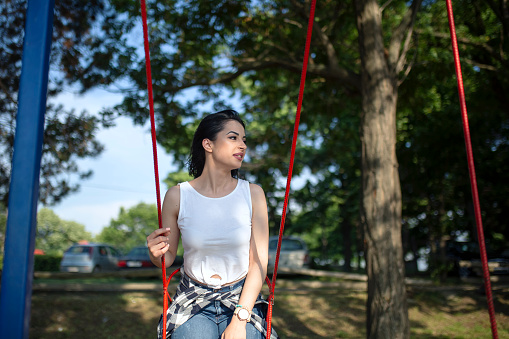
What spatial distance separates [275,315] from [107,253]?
9823 millimetres

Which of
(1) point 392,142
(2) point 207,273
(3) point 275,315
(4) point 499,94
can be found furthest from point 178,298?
(4) point 499,94

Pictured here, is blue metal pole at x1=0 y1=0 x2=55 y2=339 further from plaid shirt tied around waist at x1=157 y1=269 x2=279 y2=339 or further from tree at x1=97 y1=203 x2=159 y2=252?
tree at x1=97 y1=203 x2=159 y2=252

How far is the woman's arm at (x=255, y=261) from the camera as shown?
1974mm

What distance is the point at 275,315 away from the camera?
8.55 metres

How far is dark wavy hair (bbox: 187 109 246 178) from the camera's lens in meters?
2.34

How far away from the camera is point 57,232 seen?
74.5 m

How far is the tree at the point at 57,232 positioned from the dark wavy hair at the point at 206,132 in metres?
71.2

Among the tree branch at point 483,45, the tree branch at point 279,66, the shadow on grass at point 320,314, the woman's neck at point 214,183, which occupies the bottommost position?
the shadow on grass at point 320,314

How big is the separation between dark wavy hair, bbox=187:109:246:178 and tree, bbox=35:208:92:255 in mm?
71211

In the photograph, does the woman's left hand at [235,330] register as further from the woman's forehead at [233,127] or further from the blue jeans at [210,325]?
the woman's forehead at [233,127]

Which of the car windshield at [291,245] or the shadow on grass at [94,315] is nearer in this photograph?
the shadow on grass at [94,315]

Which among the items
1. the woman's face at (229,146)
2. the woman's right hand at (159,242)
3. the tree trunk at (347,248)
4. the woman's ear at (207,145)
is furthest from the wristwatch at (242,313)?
the tree trunk at (347,248)

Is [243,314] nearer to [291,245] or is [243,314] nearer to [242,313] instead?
[242,313]

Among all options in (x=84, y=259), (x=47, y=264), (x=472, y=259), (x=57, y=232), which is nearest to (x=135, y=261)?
(x=84, y=259)
